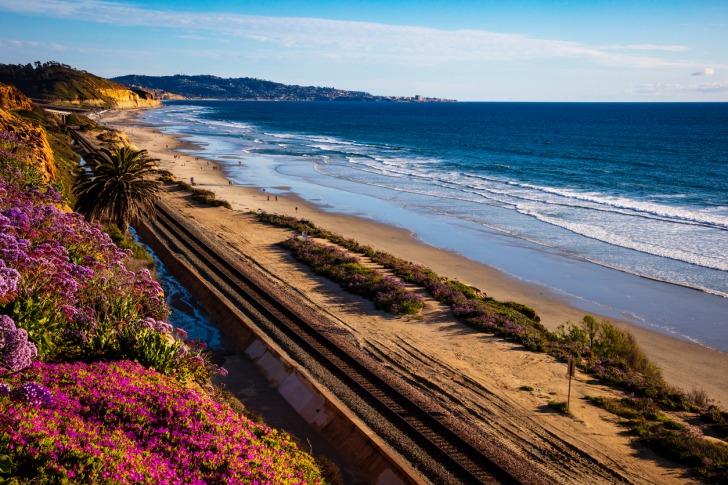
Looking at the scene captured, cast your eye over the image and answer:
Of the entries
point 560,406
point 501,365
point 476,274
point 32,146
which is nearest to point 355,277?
point 476,274

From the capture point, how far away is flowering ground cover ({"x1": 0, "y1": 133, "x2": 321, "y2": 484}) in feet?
24.5

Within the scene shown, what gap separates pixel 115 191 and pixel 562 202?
4111 cm

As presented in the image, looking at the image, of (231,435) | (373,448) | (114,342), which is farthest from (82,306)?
(373,448)

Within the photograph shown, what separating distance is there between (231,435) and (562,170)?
71.5m

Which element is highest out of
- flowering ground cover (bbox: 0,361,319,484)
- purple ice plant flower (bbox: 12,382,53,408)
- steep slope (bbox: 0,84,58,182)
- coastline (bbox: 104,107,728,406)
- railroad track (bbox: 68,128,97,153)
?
steep slope (bbox: 0,84,58,182)

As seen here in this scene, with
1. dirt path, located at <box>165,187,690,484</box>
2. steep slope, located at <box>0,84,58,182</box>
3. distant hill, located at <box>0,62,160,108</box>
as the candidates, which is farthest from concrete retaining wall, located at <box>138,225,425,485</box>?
Answer: distant hill, located at <box>0,62,160,108</box>

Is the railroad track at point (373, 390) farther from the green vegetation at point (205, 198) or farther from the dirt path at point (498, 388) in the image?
the green vegetation at point (205, 198)

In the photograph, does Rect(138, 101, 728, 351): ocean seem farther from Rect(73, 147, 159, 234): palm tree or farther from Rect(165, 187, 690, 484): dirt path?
Rect(73, 147, 159, 234): palm tree

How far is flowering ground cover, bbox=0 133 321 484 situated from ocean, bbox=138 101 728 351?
68.5 ft

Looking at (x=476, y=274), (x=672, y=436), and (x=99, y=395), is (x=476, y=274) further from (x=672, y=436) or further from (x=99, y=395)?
(x=99, y=395)

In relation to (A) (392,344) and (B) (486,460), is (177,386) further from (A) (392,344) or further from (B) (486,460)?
(A) (392,344)

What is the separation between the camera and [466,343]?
69.3 ft

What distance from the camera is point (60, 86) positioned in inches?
6024

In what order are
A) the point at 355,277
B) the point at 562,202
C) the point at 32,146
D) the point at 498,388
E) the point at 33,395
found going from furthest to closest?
the point at 562,202
the point at 32,146
the point at 355,277
the point at 498,388
the point at 33,395
